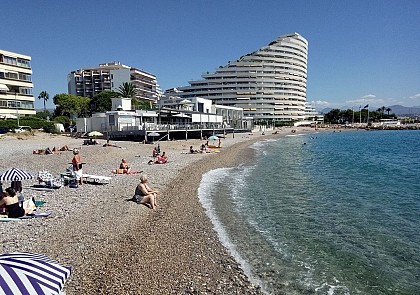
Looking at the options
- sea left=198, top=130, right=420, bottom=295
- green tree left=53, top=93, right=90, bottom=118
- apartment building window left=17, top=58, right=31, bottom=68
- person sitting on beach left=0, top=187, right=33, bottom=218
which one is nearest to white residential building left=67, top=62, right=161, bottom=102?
green tree left=53, top=93, right=90, bottom=118

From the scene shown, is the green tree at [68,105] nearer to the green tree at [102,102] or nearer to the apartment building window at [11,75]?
the green tree at [102,102]

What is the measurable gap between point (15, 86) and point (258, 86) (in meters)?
103

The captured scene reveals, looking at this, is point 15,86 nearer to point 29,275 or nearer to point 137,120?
point 137,120

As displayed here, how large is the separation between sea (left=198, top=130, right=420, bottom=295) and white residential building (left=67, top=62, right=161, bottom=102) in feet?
328

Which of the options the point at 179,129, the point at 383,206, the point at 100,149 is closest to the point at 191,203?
the point at 383,206

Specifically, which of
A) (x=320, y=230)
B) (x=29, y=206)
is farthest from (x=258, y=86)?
(x=29, y=206)

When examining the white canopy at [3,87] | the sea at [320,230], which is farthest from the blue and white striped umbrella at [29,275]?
the white canopy at [3,87]

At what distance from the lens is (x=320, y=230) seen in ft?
37.7

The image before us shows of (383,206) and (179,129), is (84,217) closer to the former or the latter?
(383,206)

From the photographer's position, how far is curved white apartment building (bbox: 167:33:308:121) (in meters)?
139

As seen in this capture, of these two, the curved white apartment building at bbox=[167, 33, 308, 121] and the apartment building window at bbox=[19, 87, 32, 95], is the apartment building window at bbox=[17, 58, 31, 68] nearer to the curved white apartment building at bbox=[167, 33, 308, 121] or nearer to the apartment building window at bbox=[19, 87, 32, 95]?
the apartment building window at bbox=[19, 87, 32, 95]

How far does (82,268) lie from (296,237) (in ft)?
23.0

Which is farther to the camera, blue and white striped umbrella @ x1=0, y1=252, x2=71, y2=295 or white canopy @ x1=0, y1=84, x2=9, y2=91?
white canopy @ x1=0, y1=84, x2=9, y2=91

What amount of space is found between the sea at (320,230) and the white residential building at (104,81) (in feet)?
328
